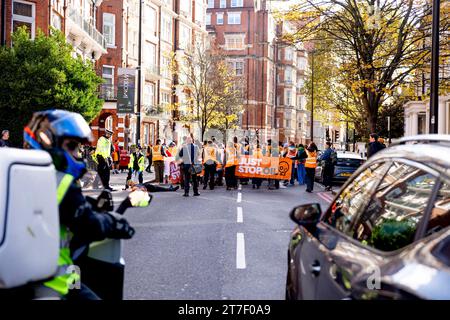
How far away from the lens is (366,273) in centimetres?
260

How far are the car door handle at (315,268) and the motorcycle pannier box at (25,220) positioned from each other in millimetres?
1365

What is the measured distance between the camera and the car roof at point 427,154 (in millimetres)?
2657

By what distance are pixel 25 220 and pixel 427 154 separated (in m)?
1.78

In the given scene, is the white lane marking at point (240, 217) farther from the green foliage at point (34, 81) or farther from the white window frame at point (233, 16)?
the white window frame at point (233, 16)

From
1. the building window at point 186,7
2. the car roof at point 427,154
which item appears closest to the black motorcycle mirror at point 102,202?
the car roof at point 427,154

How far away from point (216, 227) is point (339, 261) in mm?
8871

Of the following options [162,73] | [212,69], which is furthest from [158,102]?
[212,69]

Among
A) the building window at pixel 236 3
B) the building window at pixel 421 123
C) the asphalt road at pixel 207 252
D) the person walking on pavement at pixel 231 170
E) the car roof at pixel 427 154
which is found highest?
the building window at pixel 236 3

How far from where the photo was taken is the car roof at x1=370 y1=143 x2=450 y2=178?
105 inches

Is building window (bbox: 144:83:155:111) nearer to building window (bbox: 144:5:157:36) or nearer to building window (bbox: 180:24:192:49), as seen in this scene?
building window (bbox: 144:5:157:36)

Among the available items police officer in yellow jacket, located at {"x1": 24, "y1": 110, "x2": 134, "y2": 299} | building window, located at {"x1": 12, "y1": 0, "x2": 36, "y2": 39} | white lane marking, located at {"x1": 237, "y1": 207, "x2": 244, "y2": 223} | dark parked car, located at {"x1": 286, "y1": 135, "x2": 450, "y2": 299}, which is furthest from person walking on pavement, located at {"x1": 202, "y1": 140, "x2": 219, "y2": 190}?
police officer in yellow jacket, located at {"x1": 24, "y1": 110, "x2": 134, "y2": 299}

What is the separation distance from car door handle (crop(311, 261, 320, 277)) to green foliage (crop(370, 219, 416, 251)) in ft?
1.00

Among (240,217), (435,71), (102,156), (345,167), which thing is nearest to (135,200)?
(240,217)

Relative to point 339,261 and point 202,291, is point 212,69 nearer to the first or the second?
point 202,291
